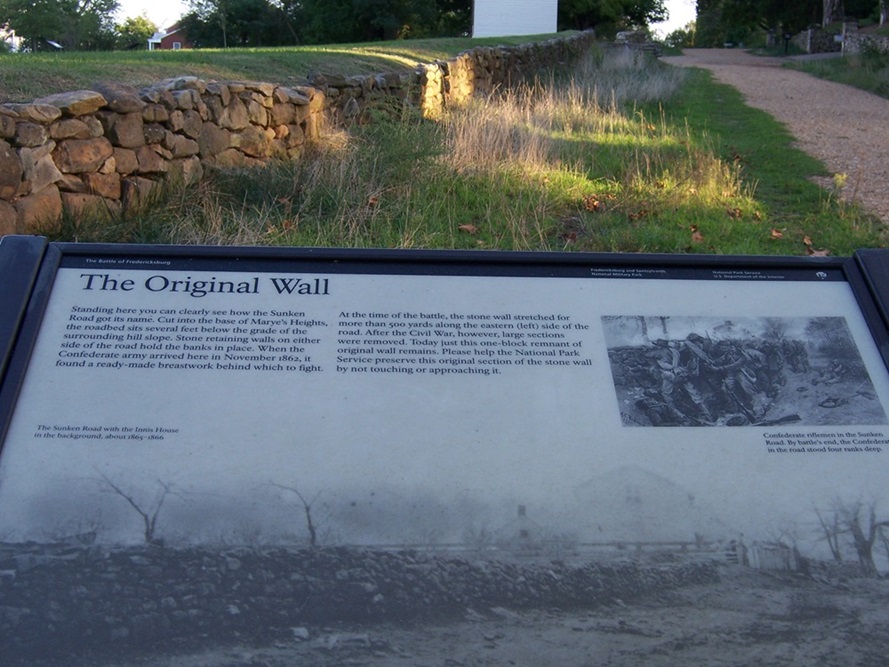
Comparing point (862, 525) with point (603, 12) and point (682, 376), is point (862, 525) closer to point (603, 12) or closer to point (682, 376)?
point (682, 376)

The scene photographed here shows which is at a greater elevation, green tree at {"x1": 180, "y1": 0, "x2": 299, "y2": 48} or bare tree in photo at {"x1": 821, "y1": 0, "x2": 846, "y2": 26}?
bare tree in photo at {"x1": 821, "y1": 0, "x2": 846, "y2": 26}

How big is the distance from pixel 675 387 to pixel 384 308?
85 cm

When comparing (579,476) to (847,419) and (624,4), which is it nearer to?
(847,419)

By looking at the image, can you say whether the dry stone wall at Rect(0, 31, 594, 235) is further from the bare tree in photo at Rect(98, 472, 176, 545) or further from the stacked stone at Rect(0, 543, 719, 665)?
the stacked stone at Rect(0, 543, 719, 665)

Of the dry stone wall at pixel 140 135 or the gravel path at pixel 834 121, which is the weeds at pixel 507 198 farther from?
the gravel path at pixel 834 121

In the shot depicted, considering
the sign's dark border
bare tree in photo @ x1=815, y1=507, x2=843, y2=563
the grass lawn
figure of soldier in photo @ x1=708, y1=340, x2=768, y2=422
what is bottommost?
bare tree in photo @ x1=815, y1=507, x2=843, y2=563

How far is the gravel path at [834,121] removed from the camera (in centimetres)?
978

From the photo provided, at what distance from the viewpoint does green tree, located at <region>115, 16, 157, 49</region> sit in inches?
1748

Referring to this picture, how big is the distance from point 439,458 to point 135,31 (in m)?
52.9

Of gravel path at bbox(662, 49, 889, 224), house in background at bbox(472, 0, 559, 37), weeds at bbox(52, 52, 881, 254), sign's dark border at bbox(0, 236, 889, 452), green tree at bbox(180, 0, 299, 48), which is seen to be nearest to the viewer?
sign's dark border at bbox(0, 236, 889, 452)

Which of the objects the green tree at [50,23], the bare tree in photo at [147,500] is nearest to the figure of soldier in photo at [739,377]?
the bare tree in photo at [147,500]

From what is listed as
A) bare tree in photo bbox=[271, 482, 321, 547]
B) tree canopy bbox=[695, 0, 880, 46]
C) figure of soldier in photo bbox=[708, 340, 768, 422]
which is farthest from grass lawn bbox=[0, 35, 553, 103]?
tree canopy bbox=[695, 0, 880, 46]

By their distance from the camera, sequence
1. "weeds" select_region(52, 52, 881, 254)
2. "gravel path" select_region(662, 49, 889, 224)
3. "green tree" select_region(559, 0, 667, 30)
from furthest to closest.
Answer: "green tree" select_region(559, 0, 667, 30) < "gravel path" select_region(662, 49, 889, 224) < "weeds" select_region(52, 52, 881, 254)

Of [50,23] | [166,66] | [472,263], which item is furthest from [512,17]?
[472,263]
